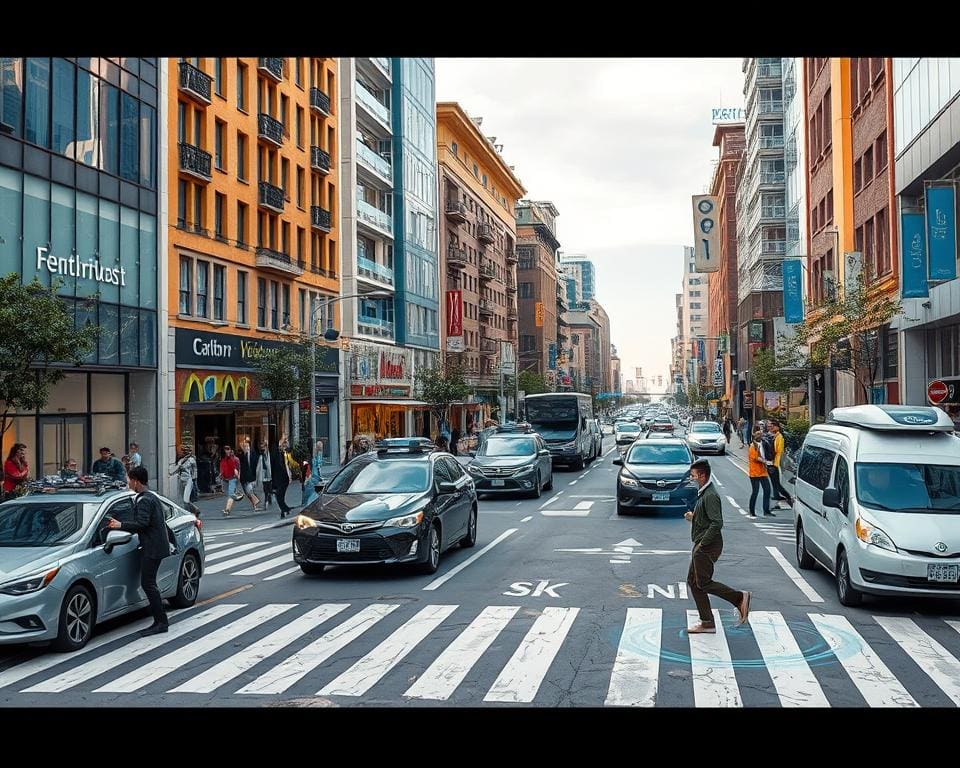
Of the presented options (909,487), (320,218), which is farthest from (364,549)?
(320,218)

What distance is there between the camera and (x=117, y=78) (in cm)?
2867

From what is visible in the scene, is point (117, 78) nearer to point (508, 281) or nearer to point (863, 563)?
point (863, 563)

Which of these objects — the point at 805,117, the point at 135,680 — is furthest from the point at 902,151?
the point at 135,680

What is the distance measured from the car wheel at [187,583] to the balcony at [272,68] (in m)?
30.0

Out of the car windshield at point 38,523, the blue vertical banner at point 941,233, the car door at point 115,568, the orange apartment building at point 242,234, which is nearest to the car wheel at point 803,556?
the car door at point 115,568

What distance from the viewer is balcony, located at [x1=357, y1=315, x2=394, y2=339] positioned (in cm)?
5088

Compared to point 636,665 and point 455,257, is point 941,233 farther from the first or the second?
point 455,257

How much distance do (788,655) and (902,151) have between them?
25786 mm

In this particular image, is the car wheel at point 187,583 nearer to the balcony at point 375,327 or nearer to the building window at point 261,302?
the building window at point 261,302

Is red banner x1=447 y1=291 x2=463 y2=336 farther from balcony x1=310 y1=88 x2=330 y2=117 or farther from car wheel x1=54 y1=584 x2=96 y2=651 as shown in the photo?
car wheel x1=54 y1=584 x2=96 y2=651

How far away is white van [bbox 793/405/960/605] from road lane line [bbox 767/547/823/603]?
0.34m

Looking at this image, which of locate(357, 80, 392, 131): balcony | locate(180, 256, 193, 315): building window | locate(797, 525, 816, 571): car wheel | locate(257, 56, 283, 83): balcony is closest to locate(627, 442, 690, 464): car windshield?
locate(797, 525, 816, 571): car wheel
